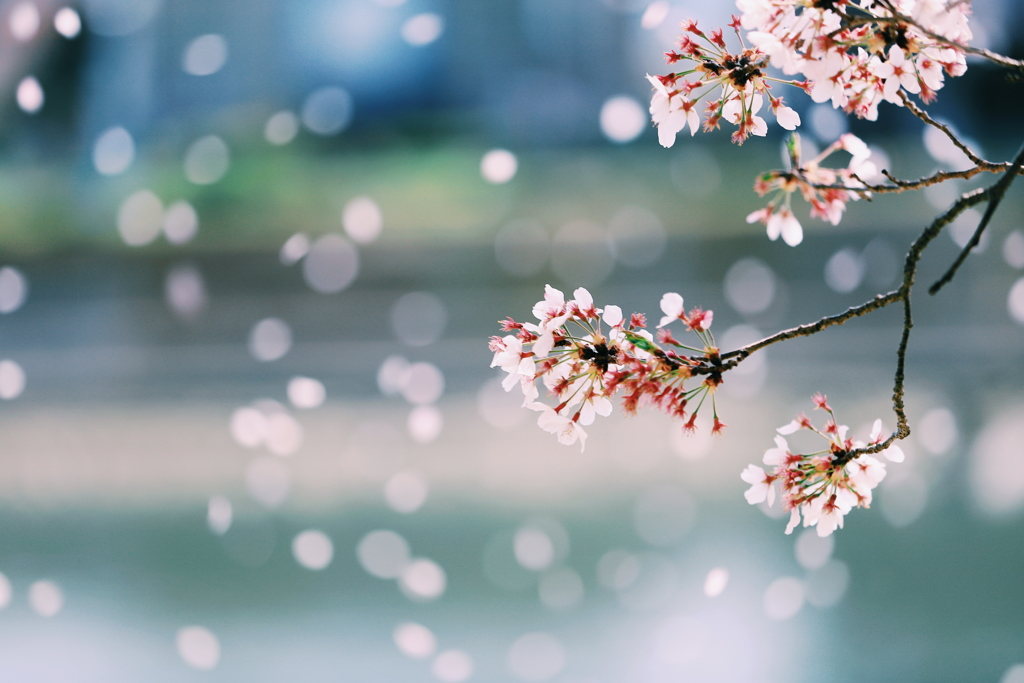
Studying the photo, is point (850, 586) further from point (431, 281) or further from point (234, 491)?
point (431, 281)

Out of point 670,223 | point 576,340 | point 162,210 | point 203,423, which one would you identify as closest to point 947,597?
point 576,340

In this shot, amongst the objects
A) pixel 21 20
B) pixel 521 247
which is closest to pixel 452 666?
pixel 521 247

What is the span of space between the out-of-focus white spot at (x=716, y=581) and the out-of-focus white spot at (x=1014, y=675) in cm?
33

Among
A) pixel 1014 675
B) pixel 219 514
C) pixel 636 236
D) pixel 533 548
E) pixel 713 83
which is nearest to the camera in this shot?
pixel 713 83

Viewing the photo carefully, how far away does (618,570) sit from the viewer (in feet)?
3.72

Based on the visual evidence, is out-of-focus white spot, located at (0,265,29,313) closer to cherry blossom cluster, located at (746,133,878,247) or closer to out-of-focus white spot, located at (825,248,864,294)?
out-of-focus white spot, located at (825,248,864,294)

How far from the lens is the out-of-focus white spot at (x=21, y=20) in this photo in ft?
7.89

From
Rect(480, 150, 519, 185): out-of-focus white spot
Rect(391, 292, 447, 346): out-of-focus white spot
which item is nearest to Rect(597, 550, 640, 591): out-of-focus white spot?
Rect(391, 292, 447, 346): out-of-focus white spot

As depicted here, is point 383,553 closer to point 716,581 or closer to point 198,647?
point 198,647

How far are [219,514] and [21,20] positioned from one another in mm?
1972

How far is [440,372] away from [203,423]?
599mm

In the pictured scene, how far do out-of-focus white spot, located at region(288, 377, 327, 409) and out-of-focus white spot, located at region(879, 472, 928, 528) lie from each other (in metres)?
1.27

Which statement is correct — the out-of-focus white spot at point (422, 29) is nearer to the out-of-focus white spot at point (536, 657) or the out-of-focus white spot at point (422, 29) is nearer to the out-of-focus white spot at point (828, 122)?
the out-of-focus white spot at point (828, 122)

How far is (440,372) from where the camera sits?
2.06 metres
